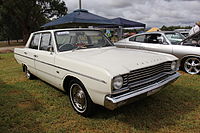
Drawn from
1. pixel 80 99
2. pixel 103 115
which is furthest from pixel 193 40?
pixel 80 99

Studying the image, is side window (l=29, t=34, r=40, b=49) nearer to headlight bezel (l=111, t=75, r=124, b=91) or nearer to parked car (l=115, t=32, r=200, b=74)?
headlight bezel (l=111, t=75, r=124, b=91)

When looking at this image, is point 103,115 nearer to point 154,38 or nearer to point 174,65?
point 174,65

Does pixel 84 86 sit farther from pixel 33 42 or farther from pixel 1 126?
pixel 33 42

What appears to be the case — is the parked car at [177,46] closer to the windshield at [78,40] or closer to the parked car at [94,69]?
the parked car at [94,69]

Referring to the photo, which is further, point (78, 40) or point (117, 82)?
point (78, 40)

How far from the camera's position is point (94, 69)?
93.4 inches

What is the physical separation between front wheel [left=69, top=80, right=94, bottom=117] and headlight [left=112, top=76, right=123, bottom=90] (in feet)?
1.92

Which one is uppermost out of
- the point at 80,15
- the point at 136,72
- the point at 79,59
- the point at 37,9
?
the point at 37,9

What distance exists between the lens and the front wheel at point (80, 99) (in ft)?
8.68

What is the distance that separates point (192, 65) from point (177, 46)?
79 cm

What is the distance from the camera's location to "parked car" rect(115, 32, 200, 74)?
5242 millimetres

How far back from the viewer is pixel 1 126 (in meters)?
2.69

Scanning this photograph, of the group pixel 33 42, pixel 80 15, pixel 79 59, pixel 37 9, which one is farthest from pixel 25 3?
pixel 79 59

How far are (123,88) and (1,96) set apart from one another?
10.5 ft
